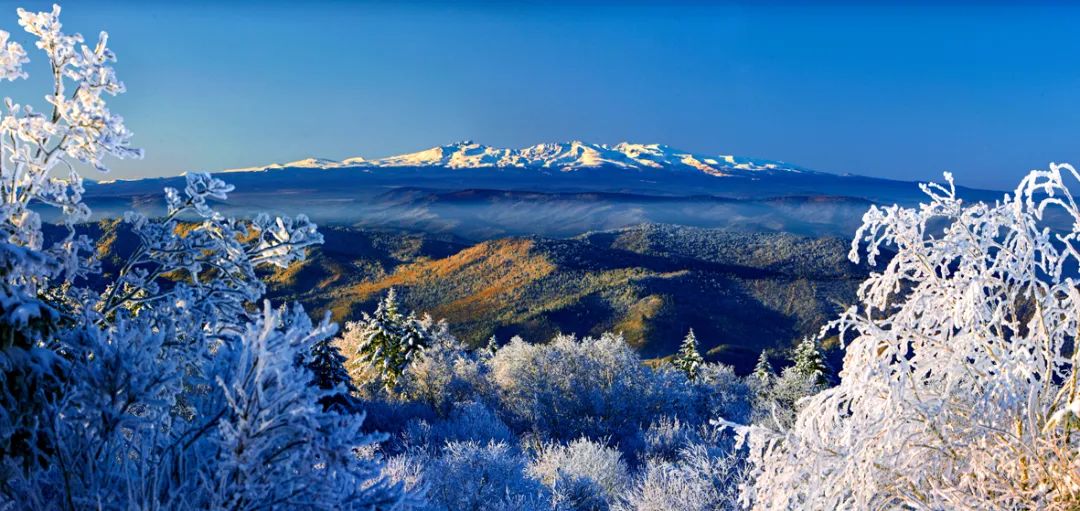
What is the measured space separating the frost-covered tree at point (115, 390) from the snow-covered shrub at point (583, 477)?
9.46 metres

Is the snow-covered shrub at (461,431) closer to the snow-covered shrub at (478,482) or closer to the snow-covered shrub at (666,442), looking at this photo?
the snow-covered shrub at (666,442)

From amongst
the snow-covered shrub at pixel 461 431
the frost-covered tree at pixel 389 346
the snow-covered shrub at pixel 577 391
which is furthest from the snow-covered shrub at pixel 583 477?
the frost-covered tree at pixel 389 346

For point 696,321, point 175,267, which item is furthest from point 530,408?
point 696,321

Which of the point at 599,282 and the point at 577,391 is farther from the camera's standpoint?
the point at 599,282

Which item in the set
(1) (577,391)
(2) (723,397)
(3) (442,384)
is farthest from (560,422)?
(2) (723,397)

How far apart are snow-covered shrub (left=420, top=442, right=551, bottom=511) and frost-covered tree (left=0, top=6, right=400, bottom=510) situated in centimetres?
740

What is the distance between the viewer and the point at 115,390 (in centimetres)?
432

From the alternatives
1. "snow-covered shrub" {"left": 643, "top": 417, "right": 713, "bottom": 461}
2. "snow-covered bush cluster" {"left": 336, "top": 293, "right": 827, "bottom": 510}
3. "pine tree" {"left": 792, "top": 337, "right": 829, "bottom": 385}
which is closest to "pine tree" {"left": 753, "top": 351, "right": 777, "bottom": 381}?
"snow-covered bush cluster" {"left": 336, "top": 293, "right": 827, "bottom": 510}

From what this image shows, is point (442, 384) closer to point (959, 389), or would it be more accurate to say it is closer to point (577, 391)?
point (577, 391)

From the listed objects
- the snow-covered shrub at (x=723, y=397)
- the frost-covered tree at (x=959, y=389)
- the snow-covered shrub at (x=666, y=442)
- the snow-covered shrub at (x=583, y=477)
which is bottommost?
the snow-covered shrub at (x=723, y=397)

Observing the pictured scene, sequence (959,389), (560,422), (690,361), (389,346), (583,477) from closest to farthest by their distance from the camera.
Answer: (959,389) < (583,477) < (560,422) < (389,346) < (690,361)

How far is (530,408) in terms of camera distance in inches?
1166

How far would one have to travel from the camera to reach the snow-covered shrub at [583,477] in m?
15.4

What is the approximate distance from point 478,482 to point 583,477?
3939 mm
